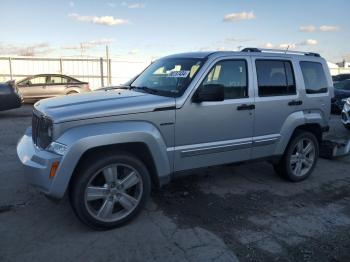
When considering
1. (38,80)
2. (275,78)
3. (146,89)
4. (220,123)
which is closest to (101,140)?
(146,89)

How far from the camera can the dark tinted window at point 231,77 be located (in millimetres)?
4668

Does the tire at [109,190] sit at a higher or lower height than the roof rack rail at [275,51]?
lower

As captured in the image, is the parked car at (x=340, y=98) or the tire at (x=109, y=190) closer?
the tire at (x=109, y=190)

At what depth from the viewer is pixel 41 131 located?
3.98 metres

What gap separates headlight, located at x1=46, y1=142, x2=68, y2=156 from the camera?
362cm

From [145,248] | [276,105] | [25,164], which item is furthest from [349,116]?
[25,164]

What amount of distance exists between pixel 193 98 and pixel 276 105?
151cm

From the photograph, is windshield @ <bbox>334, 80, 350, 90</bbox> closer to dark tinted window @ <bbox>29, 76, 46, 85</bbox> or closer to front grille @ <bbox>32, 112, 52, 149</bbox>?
dark tinted window @ <bbox>29, 76, 46, 85</bbox>

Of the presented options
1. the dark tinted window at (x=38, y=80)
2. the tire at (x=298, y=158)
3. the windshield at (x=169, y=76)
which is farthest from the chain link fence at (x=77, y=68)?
the tire at (x=298, y=158)

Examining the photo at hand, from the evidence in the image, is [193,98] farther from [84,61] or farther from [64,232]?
[84,61]

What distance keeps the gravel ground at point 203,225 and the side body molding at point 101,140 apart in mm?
608

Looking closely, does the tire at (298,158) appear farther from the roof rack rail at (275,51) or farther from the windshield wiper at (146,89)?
the windshield wiper at (146,89)

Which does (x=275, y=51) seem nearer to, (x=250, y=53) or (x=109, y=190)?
(x=250, y=53)

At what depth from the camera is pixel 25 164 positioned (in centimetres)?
390
